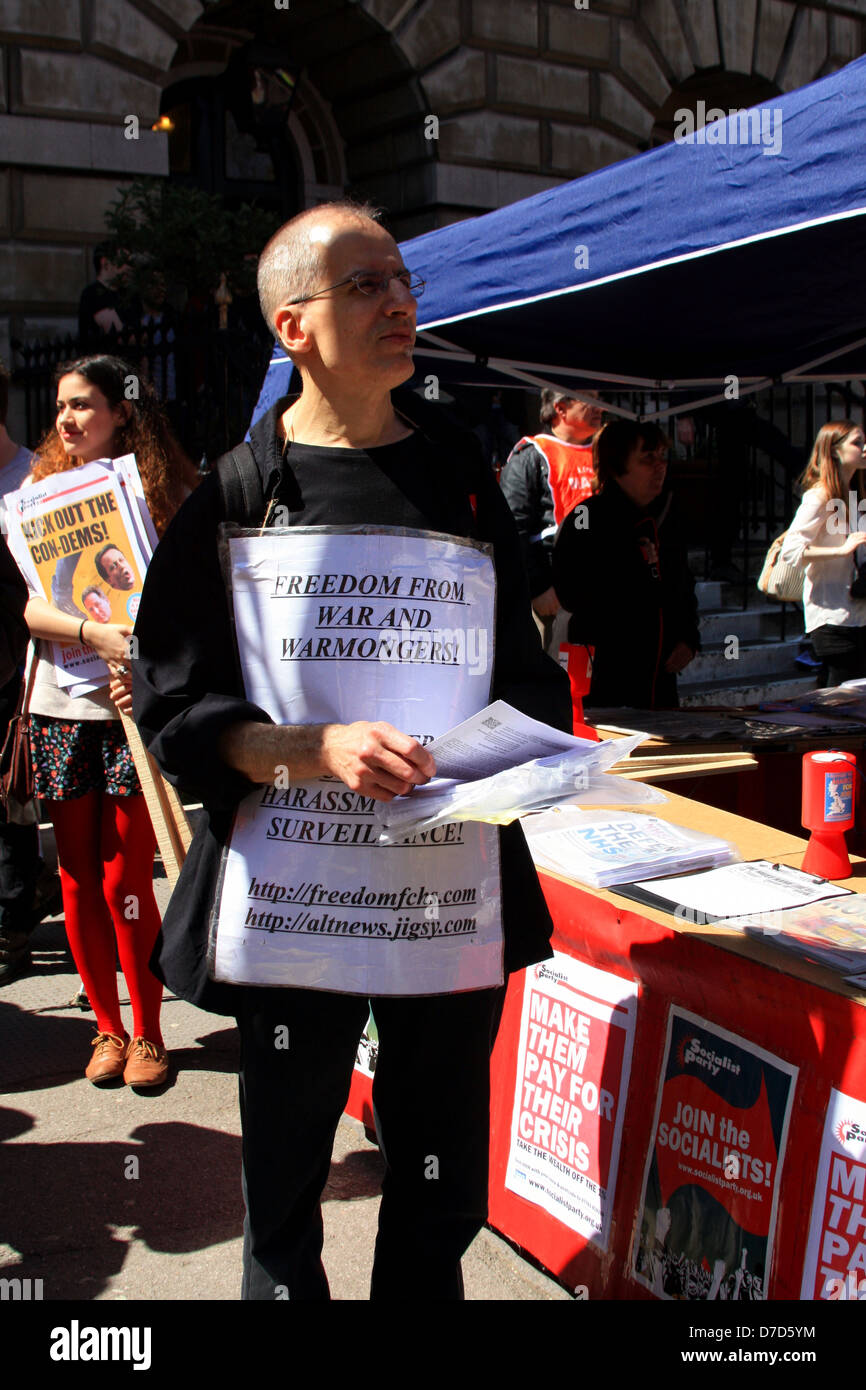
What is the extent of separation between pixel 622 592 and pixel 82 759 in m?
2.34

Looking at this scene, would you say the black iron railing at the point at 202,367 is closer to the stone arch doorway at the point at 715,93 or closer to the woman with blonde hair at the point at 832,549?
the woman with blonde hair at the point at 832,549

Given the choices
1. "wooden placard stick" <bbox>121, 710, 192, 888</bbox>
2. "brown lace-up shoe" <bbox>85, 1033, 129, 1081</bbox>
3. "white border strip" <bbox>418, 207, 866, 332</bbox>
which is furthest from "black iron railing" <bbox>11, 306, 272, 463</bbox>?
"brown lace-up shoe" <bbox>85, 1033, 129, 1081</bbox>

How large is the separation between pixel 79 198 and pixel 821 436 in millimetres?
7068

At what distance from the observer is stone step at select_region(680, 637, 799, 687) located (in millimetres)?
9328

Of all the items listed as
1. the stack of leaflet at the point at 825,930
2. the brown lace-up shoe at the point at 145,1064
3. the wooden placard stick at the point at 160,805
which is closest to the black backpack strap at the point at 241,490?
the stack of leaflet at the point at 825,930

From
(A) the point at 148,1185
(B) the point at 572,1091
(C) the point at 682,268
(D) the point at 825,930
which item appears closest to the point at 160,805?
(A) the point at 148,1185

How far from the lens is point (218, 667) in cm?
187

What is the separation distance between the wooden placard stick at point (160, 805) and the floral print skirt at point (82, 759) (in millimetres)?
83

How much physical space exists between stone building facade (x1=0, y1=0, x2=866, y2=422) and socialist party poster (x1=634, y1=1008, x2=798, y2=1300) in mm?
9682

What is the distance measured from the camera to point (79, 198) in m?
10.6

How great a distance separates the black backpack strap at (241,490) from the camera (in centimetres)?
185
